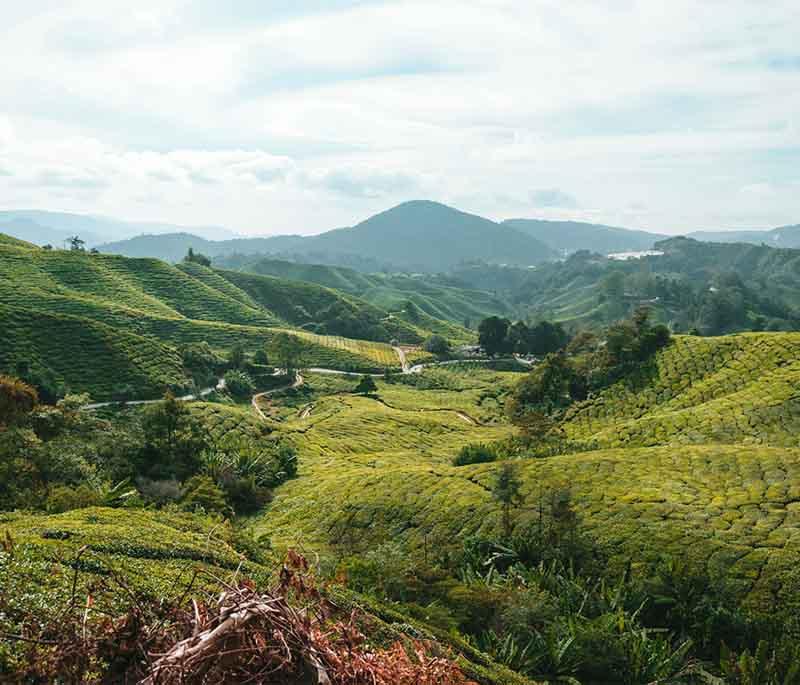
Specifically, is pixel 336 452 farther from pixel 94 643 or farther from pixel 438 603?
pixel 94 643

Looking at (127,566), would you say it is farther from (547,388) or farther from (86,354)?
(86,354)

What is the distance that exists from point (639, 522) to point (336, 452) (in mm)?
29454

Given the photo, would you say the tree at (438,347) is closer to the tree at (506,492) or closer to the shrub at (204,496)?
the shrub at (204,496)

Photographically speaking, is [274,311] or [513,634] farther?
[274,311]

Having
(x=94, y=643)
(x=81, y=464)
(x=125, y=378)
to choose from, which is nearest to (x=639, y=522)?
(x=94, y=643)

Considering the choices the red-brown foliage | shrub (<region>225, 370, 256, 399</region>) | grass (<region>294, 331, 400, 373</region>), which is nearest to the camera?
the red-brown foliage

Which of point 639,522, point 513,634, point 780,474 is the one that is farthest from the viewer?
point 780,474

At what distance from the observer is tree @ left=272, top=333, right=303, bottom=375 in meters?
81.4

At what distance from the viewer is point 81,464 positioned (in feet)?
96.5

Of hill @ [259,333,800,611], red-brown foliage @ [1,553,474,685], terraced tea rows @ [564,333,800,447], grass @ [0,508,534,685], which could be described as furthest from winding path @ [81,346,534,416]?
red-brown foliage @ [1,553,474,685]

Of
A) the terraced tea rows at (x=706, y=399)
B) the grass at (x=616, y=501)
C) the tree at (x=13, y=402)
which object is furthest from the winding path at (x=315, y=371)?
the terraced tea rows at (x=706, y=399)

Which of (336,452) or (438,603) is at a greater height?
(438,603)

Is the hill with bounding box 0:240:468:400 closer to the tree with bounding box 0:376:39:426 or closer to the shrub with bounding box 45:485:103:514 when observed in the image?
the tree with bounding box 0:376:39:426

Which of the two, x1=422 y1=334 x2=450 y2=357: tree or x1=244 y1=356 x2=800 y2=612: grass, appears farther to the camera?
x1=422 y1=334 x2=450 y2=357: tree
